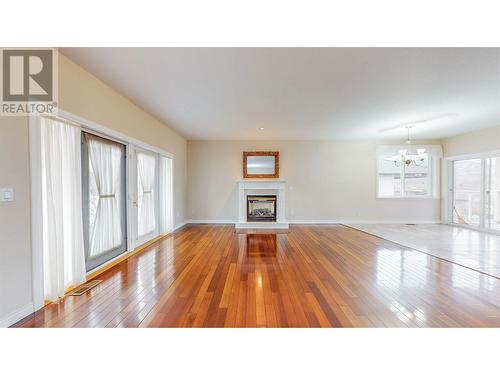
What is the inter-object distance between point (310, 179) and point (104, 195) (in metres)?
5.70

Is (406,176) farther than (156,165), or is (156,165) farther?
(406,176)

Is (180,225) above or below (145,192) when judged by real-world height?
below

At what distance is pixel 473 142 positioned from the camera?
6285mm

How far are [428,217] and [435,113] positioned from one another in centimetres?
413

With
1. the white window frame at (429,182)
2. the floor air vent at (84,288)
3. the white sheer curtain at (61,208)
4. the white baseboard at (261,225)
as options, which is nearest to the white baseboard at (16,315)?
the white sheer curtain at (61,208)

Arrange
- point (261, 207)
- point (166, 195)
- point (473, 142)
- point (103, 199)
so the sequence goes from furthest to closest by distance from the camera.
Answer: point (261, 207) < point (473, 142) < point (166, 195) < point (103, 199)

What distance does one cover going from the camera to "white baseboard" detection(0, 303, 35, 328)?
1.88 meters

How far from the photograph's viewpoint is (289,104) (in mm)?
4156

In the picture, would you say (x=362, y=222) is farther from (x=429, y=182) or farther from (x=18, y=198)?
(x=18, y=198)

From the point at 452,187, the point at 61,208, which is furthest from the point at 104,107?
the point at 452,187

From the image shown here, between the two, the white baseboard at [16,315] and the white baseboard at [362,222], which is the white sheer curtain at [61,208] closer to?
the white baseboard at [16,315]

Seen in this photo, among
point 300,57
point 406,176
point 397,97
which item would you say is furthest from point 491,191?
point 300,57

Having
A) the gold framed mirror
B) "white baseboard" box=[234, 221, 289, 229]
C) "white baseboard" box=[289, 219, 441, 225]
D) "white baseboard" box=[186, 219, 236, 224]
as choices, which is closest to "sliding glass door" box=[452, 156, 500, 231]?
"white baseboard" box=[289, 219, 441, 225]

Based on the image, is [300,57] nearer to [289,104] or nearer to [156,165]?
[289,104]
